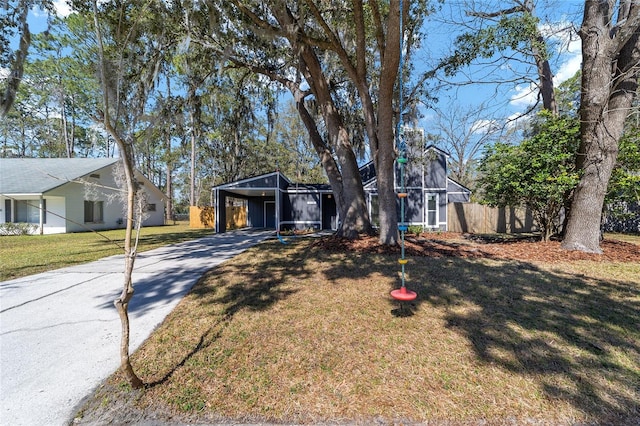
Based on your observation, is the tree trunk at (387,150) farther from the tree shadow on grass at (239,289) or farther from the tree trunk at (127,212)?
the tree trunk at (127,212)

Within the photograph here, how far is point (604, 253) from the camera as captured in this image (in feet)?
20.4

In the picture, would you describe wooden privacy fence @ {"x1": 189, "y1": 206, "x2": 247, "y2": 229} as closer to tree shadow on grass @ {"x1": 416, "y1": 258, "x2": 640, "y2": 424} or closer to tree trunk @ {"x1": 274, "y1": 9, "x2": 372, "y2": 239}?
tree trunk @ {"x1": 274, "y1": 9, "x2": 372, "y2": 239}

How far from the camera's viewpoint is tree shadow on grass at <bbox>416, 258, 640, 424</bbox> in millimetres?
2033

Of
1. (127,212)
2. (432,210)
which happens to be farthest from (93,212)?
(432,210)

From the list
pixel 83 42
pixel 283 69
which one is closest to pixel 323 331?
pixel 83 42

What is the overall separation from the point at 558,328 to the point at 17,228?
20401mm

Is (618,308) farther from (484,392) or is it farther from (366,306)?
(366,306)

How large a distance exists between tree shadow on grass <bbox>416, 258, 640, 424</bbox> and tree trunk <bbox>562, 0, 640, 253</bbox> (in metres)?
2.71

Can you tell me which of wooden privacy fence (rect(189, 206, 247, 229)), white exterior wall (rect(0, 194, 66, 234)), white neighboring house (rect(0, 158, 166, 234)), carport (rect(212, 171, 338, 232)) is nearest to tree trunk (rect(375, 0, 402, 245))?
carport (rect(212, 171, 338, 232))

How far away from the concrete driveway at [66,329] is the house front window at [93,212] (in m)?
12.2

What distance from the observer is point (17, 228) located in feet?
42.4

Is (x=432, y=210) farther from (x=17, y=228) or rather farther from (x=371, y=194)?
(x=17, y=228)

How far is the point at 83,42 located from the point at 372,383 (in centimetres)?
375

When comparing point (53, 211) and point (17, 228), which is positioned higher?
point (53, 211)
